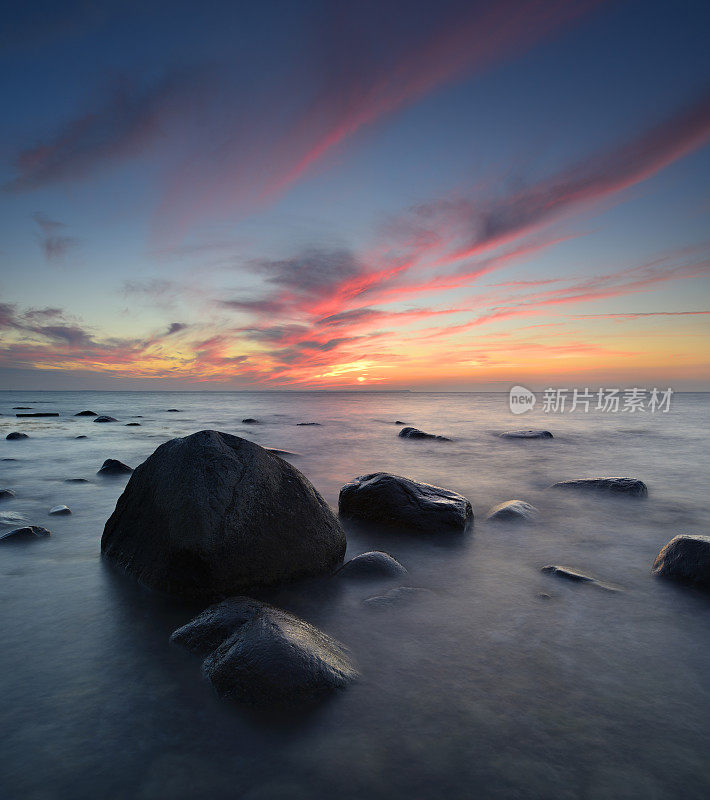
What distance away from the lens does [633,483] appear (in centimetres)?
720

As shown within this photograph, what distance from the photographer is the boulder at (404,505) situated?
5.13 m

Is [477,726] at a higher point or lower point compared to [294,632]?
lower

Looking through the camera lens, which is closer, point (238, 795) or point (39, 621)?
point (238, 795)

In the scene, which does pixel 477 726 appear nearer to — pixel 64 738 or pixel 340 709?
pixel 340 709

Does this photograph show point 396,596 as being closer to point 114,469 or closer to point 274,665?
point 274,665

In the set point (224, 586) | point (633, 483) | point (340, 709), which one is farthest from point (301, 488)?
point (633, 483)

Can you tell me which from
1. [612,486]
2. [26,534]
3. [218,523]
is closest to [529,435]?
[612,486]

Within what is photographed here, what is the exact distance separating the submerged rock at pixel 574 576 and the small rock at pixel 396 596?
1.19m

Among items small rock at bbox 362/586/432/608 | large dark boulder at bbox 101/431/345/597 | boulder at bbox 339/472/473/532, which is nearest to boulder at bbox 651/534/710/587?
boulder at bbox 339/472/473/532

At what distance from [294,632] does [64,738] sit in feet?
3.63

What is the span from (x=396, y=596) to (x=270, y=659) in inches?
55.6

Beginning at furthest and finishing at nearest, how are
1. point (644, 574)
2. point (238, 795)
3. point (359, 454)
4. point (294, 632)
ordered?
point (359, 454)
point (644, 574)
point (294, 632)
point (238, 795)

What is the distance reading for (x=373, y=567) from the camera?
3.92 meters

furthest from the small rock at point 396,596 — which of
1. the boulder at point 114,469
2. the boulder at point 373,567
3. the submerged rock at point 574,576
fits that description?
the boulder at point 114,469
